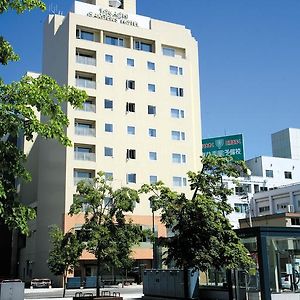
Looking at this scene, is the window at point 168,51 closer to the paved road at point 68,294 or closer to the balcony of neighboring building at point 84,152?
the balcony of neighboring building at point 84,152

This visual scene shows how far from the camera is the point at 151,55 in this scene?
219ft

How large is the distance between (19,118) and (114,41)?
56.4 meters

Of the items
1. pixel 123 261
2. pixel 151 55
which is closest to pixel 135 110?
pixel 151 55

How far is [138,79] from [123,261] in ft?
137

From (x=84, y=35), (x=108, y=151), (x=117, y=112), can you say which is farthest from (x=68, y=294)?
(x=84, y=35)

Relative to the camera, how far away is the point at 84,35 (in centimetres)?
6362

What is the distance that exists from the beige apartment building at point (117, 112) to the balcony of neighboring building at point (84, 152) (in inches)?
4.7

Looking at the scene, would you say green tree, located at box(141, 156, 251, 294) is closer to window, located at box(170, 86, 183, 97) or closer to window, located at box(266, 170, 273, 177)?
window, located at box(170, 86, 183, 97)

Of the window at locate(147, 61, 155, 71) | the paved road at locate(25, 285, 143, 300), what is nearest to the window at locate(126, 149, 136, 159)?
the window at locate(147, 61, 155, 71)

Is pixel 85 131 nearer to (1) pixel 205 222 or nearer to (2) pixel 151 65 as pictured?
(2) pixel 151 65

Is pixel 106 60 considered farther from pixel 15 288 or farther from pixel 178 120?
pixel 15 288

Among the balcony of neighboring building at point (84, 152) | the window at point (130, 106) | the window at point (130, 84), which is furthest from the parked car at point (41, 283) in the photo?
the window at point (130, 84)

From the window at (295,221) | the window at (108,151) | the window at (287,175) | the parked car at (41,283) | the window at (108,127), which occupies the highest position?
the window at (287,175)

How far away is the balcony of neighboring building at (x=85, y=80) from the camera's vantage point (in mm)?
60938
